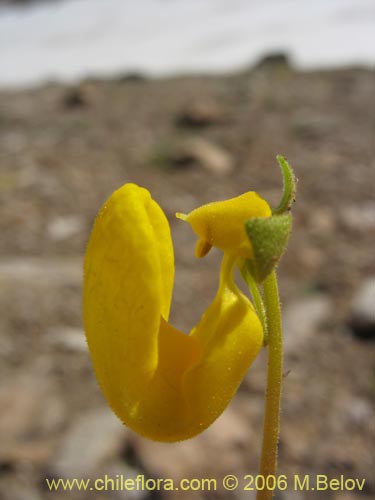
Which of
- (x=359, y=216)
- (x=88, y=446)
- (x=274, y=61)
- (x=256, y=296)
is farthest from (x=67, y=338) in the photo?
(x=274, y=61)

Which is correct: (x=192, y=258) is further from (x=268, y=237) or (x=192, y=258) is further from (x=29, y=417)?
(x=268, y=237)

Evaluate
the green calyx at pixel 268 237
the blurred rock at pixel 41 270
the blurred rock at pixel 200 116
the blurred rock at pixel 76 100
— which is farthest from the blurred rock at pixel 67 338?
the blurred rock at pixel 76 100

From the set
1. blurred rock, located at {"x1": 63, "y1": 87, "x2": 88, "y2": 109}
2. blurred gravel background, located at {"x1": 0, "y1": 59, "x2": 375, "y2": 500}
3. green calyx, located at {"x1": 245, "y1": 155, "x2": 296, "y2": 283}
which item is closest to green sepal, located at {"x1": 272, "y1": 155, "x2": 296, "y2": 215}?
green calyx, located at {"x1": 245, "y1": 155, "x2": 296, "y2": 283}

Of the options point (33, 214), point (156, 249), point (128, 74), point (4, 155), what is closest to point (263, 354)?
point (33, 214)

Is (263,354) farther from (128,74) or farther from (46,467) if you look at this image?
(128,74)

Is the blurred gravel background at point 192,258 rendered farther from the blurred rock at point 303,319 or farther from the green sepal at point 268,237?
the green sepal at point 268,237

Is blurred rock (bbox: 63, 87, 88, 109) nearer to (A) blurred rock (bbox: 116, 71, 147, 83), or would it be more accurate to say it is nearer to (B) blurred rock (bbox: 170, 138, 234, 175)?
(A) blurred rock (bbox: 116, 71, 147, 83)
